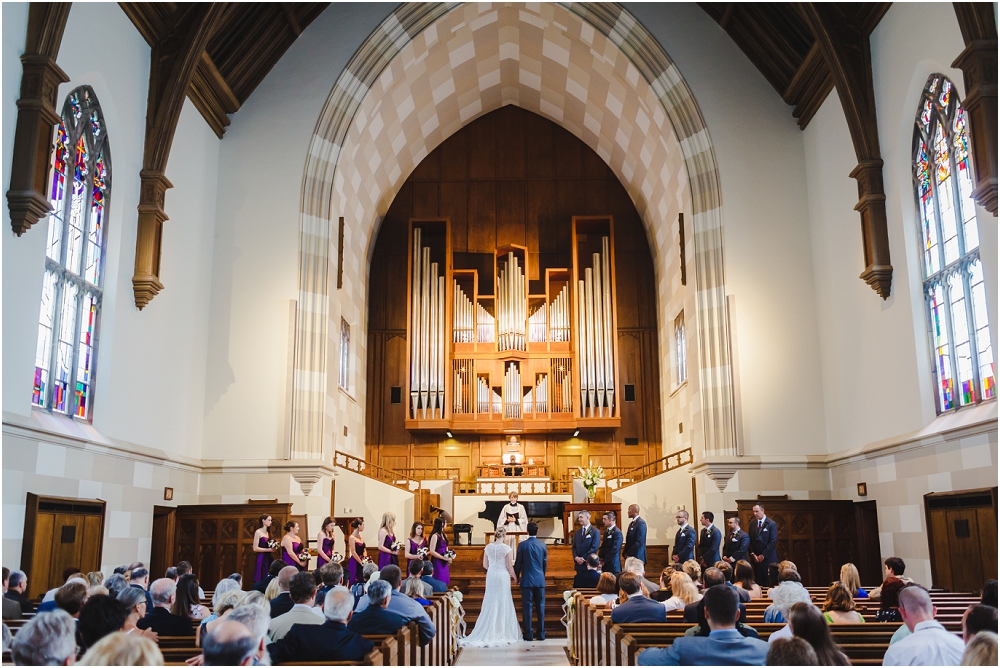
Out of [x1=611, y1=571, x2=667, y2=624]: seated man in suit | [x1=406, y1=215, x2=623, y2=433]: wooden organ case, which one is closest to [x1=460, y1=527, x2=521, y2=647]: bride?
[x1=611, y1=571, x2=667, y2=624]: seated man in suit

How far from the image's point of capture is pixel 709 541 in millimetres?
10336

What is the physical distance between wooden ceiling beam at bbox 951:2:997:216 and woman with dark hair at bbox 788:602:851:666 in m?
6.24

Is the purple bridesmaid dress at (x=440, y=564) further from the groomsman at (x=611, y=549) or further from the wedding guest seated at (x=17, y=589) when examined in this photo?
the wedding guest seated at (x=17, y=589)

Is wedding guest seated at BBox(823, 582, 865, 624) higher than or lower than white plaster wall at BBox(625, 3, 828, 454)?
lower

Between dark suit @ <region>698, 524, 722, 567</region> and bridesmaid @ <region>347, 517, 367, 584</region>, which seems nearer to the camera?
bridesmaid @ <region>347, 517, 367, 584</region>

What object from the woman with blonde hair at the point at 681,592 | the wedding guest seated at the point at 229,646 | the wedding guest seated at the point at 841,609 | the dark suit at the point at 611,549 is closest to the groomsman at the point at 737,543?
the dark suit at the point at 611,549

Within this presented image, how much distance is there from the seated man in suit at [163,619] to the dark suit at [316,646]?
1.19 meters

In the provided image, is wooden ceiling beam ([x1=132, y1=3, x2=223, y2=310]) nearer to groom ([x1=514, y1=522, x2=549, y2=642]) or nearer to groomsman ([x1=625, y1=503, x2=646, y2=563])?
groom ([x1=514, y1=522, x2=549, y2=642])

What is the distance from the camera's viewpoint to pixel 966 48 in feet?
27.6

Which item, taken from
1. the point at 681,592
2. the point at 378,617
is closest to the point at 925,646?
the point at 681,592

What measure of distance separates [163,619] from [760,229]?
413 inches

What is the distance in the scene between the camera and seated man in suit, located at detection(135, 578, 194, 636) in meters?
5.25

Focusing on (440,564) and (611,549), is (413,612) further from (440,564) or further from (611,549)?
(611,549)

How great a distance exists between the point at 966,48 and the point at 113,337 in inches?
381
